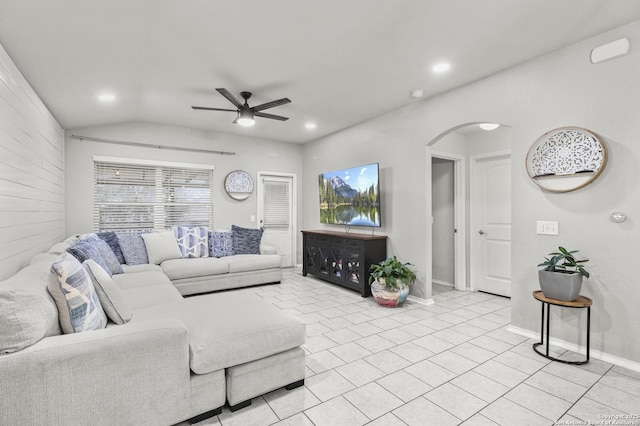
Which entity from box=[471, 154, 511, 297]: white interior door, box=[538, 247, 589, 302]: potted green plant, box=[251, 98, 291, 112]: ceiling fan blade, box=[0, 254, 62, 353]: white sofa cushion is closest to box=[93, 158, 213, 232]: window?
box=[251, 98, 291, 112]: ceiling fan blade

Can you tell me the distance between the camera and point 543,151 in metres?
2.87

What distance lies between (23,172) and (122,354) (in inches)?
83.9

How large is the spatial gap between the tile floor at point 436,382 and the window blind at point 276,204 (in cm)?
320

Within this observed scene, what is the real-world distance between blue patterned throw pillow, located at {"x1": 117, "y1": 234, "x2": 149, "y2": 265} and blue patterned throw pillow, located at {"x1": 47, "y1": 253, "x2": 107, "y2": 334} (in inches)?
110

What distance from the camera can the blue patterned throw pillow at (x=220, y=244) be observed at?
199 inches

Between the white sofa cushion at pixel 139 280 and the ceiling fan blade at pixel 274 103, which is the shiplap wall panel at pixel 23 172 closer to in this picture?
the white sofa cushion at pixel 139 280

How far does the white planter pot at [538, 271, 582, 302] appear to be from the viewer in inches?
96.0

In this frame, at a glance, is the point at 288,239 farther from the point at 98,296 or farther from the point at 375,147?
the point at 98,296

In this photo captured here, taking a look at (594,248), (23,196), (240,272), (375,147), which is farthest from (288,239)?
(594,248)

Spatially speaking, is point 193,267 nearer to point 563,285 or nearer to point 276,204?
point 276,204

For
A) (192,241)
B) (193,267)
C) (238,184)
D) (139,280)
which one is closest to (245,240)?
(192,241)

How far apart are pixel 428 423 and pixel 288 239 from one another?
16.4 feet

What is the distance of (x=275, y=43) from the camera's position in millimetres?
Result: 2650

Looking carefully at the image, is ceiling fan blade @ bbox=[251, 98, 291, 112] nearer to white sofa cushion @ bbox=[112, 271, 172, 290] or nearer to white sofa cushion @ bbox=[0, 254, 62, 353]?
white sofa cushion @ bbox=[112, 271, 172, 290]
